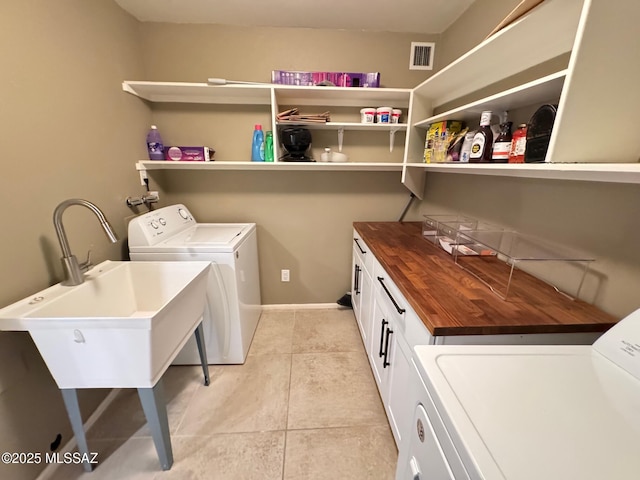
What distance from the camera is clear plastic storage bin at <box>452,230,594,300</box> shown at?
1.02m

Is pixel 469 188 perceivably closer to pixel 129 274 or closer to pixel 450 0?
pixel 450 0

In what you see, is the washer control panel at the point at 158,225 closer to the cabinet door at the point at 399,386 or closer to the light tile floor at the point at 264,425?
the light tile floor at the point at 264,425

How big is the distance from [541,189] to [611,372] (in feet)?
2.63

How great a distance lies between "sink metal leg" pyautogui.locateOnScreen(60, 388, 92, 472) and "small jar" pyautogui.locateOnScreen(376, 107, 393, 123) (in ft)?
7.74

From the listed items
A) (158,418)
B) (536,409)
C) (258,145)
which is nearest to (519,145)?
(536,409)

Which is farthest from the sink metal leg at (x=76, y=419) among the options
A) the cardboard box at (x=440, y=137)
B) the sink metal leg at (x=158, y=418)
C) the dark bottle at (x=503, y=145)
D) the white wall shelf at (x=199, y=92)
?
the cardboard box at (x=440, y=137)

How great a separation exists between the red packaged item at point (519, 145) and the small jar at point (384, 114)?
3.60ft

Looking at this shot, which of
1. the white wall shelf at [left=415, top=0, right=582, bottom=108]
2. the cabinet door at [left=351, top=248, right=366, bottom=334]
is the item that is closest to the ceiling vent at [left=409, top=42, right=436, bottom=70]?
the white wall shelf at [left=415, top=0, right=582, bottom=108]

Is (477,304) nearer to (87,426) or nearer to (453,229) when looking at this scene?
(453,229)

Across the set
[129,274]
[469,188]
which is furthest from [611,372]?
[129,274]

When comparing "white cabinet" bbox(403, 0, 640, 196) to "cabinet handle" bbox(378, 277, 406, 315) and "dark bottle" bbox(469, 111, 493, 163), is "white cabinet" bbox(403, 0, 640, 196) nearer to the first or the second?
"dark bottle" bbox(469, 111, 493, 163)

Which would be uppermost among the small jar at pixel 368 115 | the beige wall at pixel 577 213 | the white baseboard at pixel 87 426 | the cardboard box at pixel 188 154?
the small jar at pixel 368 115

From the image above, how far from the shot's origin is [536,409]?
546 millimetres

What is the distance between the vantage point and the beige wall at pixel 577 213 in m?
0.86
